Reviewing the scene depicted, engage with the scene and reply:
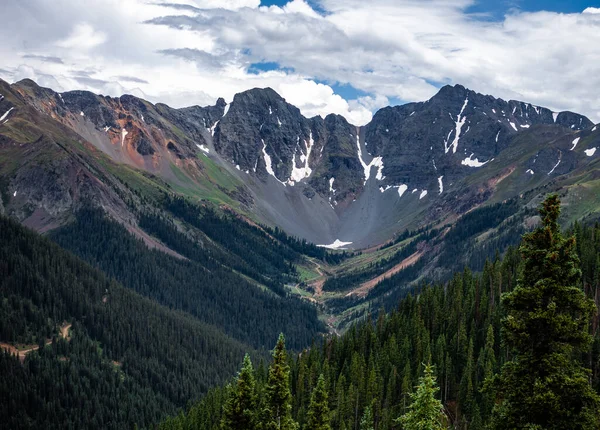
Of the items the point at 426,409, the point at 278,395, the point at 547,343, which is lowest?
the point at 278,395

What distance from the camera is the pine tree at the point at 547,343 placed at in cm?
2383

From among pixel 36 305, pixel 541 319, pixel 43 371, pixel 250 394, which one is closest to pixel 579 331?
pixel 541 319

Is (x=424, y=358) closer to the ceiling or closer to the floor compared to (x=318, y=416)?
closer to the ceiling

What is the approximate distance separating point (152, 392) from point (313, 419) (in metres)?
161

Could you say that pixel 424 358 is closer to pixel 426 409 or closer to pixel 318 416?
pixel 318 416

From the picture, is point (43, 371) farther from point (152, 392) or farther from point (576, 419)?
point (576, 419)

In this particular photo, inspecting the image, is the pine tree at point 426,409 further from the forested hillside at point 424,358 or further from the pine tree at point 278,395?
the forested hillside at point 424,358

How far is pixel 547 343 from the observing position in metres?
25.0

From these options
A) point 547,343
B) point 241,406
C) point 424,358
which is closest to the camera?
point 547,343

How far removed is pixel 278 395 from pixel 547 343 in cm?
1939

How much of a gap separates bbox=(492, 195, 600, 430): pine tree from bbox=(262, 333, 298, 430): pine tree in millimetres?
15956

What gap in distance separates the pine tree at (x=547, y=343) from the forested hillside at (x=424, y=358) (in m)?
51.1

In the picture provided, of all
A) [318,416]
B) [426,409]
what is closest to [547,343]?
[426,409]

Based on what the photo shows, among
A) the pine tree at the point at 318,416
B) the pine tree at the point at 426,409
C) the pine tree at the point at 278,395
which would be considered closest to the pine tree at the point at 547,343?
the pine tree at the point at 426,409
